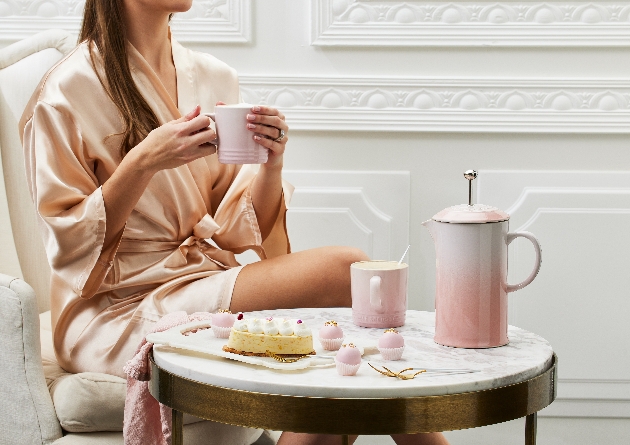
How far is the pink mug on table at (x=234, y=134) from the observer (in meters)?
1.19

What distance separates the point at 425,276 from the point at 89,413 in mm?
1022

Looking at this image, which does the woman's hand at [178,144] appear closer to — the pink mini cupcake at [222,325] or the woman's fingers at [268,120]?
the woman's fingers at [268,120]

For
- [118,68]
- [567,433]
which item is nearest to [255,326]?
[118,68]

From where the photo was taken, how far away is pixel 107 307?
4.79 feet

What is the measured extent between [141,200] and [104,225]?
0.14 meters

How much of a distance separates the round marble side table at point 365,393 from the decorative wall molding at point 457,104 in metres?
1.08

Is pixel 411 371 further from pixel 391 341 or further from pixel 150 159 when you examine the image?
pixel 150 159

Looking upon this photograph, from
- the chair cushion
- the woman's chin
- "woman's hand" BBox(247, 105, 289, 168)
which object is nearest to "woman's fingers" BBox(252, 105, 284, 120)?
"woman's hand" BBox(247, 105, 289, 168)

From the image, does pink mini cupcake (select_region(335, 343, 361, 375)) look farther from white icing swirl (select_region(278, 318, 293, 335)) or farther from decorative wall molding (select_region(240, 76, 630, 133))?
decorative wall molding (select_region(240, 76, 630, 133))

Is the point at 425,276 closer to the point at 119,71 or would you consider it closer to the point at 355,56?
the point at 355,56


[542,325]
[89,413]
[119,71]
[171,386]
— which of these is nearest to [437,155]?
[542,325]

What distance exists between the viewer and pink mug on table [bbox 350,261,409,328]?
1121mm

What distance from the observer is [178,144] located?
4.10 ft

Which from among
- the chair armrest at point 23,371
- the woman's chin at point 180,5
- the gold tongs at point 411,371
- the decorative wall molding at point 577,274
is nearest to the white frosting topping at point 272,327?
the gold tongs at point 411,371
